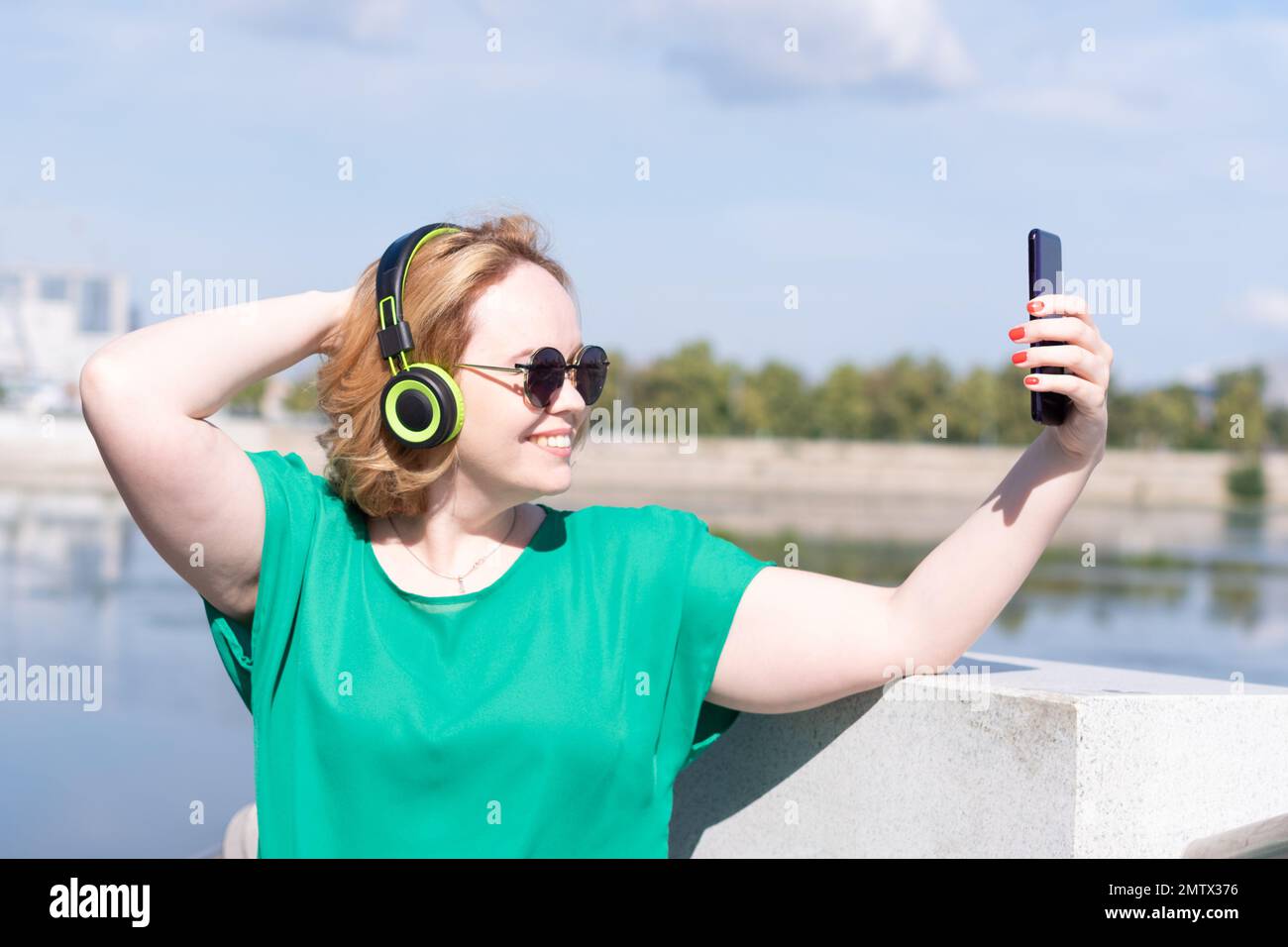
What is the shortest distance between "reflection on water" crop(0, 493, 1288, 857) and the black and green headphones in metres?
2.82

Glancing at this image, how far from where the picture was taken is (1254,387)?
63.7 metres

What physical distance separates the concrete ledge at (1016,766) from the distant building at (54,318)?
219ft

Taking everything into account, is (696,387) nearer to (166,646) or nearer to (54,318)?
(54,318)

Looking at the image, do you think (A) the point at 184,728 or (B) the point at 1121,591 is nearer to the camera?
(A) the point at 184,728

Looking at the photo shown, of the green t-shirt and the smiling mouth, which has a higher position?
the smiling mouth

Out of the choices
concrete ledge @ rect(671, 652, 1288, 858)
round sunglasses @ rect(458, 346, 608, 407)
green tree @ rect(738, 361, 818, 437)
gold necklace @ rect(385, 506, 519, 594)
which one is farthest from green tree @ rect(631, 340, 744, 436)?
round sunglasses @ rect(458, 346, 608, 407)

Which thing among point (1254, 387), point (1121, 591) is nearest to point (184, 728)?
point (1121, 591)

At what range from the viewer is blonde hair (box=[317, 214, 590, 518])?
2.03 metres

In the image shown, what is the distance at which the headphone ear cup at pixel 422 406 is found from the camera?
6.42 feet

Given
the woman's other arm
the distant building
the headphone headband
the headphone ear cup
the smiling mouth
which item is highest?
the distant building

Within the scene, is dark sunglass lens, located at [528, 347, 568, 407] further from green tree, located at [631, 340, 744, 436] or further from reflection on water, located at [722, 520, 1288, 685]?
green tree, located at [631, 340, 744, 436]
